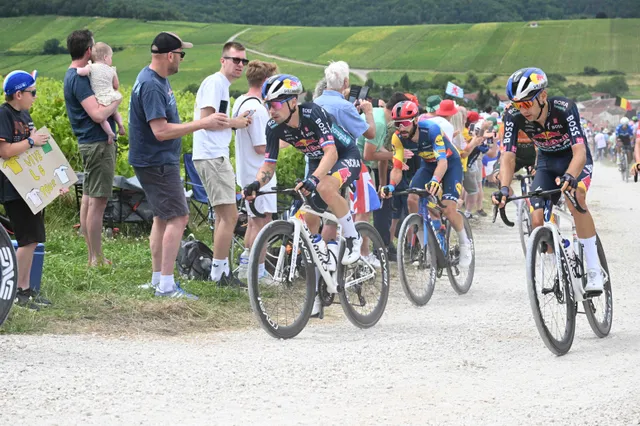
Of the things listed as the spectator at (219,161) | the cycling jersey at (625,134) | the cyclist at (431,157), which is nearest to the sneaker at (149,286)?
the spectator at (219,161)

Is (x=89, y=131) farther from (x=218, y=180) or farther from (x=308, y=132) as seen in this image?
(x=308, y=132)

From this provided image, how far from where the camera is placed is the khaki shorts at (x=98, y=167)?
10500 millimetres

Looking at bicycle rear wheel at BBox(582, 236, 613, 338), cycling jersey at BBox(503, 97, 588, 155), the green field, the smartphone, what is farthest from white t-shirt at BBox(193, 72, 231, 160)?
the green field

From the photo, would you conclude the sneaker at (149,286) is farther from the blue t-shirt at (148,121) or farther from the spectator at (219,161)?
the blue t-shirt at (148,121)

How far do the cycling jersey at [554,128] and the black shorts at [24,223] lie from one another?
387 cm

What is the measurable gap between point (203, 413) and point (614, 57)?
148m

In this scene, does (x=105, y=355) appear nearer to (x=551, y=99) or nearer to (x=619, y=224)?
(x=551, y=99)

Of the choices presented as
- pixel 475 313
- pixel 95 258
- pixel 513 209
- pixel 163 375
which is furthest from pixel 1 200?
pixel 513 209

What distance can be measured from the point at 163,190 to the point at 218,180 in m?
0.80

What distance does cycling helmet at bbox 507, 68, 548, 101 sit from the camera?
786 cm

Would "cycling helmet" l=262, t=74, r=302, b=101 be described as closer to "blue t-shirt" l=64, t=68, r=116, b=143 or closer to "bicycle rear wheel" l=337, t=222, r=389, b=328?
"bicycle rear wheel" l=337, t=222, r=389, b=328

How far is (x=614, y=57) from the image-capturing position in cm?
14575

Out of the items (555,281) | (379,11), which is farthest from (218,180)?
(379,11)

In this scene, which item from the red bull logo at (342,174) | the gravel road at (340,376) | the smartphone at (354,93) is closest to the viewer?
the gravel road at (340,376)
